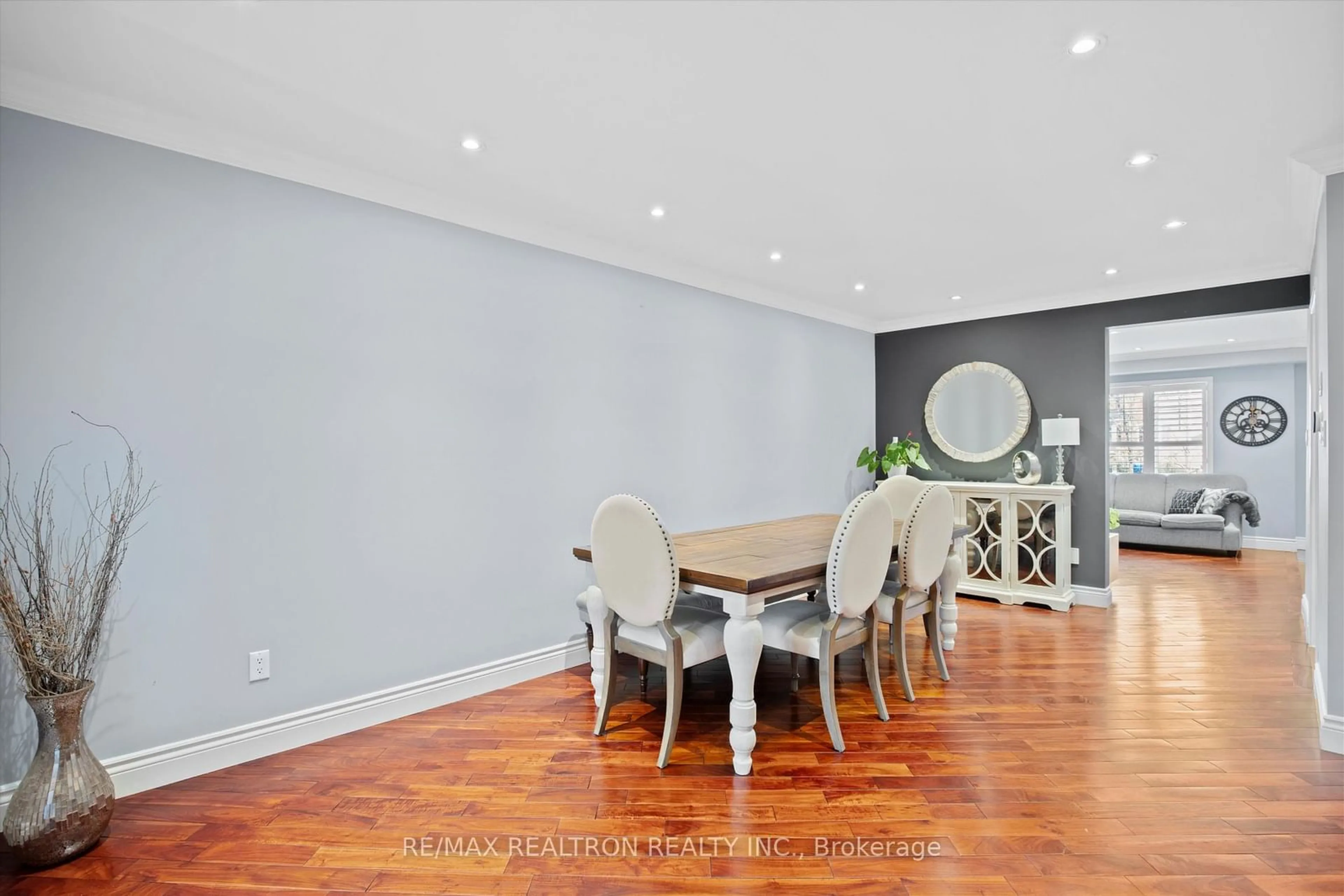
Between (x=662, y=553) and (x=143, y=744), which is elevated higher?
(x=662, y=553)

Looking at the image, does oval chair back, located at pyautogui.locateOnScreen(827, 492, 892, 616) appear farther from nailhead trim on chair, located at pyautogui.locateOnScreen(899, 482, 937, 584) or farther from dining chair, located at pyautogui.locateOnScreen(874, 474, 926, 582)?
dining chair, located at pyautogui.locateOnScreen(874, 474, 926, 582)

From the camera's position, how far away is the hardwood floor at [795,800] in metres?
1.80

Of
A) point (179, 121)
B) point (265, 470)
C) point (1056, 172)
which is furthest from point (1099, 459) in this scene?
point (179, 121)

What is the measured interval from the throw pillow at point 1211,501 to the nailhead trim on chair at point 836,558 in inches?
268

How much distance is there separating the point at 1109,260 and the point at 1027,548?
212cm

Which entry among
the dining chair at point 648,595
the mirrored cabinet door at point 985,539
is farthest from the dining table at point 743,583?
the mirrored cabinet door at point 985,539

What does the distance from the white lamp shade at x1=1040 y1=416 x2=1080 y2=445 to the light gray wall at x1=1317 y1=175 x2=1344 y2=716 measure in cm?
219

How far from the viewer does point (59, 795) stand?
186 centimetres

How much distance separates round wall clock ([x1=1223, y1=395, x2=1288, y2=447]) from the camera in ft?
24.8

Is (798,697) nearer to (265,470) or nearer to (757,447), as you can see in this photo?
(757,447)

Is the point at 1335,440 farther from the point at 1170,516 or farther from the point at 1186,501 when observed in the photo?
the point at 1186,501

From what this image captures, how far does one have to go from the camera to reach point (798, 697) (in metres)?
3.11

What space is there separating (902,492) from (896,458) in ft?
4.17

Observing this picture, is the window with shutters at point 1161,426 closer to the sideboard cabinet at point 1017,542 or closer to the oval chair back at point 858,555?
the sideboard cabinet at point 1017,542
